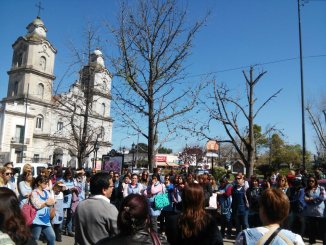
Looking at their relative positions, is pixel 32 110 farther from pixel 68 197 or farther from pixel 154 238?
pixel 154 238

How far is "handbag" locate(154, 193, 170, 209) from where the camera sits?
29.7ft

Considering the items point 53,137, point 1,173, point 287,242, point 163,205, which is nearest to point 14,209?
point 287,242

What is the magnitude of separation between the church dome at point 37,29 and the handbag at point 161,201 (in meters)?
54.5

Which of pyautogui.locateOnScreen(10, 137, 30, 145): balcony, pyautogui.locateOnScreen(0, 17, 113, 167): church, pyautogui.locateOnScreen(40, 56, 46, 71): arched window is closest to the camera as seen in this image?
pyautogui.locateOnScreen(10, 137, 30, 145): balcony

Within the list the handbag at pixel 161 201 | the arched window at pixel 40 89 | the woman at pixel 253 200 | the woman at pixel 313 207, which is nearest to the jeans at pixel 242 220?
the woman at pixel 253 200

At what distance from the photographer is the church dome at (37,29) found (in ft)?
188

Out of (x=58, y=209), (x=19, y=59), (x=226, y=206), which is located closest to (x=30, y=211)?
(x=58, y=209)

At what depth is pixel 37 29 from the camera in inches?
2311

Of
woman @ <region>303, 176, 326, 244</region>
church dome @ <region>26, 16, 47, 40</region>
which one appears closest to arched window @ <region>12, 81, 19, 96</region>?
church dome @ <region>26, 16, 47, 40</region>

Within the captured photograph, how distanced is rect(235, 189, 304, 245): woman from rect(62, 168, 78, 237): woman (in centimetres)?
767

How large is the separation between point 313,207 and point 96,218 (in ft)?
22.7

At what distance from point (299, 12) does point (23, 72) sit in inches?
1912

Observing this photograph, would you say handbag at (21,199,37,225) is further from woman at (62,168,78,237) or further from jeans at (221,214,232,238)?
jeans at (221,214,232,238)

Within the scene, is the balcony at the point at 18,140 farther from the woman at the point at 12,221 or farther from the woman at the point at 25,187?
the woman at the point at 12,221
